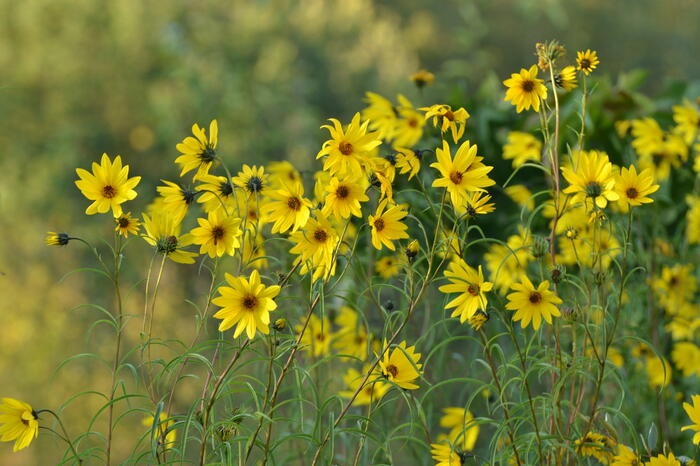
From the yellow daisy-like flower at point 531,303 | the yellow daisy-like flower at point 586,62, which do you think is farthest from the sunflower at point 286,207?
the yellow daisy-like flower at point 586,62

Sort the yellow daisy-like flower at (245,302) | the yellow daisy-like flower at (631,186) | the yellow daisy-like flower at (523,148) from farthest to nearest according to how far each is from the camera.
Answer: the yellow daisy-like flower at (523,148)
the yellow daisy-like flower at (631,186)
the yellow daisy-like flower at (245,302)

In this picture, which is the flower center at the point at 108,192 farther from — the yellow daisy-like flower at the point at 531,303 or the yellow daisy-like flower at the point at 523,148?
the yellow daisy-like flower at the point at 523,148

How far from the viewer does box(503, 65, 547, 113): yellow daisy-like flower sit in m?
0.91

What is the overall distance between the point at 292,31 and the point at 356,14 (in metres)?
0.56

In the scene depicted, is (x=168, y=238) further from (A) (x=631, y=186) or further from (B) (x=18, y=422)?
(A) (x=631, y=186)

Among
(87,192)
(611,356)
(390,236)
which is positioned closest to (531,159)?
(611,356)

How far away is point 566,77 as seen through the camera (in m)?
0.93

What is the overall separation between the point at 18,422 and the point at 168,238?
0.86 ft

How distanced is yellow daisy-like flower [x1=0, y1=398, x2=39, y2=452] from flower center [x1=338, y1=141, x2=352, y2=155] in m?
0.43

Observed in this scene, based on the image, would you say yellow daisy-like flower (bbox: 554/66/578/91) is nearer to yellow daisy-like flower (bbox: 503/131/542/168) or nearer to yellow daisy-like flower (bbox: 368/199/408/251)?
yellow daisy-like flower (bbox: 368/199/408/251)

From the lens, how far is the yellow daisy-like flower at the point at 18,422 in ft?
2.73

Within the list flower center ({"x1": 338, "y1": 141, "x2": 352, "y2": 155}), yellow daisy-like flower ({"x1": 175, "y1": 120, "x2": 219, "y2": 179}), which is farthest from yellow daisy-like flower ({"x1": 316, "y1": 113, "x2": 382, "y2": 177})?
yellow daisy-like flower ({"x1": 175, "y1": 120, "x2": 219, "y2": 179})

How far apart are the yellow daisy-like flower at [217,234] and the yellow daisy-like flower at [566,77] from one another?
427 mm

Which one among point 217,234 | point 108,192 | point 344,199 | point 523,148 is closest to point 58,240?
point 108,192
